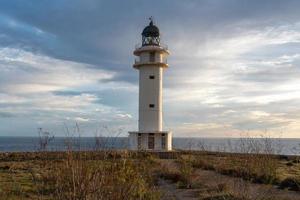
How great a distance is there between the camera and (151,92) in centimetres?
3419

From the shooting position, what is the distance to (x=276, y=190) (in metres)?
10.9

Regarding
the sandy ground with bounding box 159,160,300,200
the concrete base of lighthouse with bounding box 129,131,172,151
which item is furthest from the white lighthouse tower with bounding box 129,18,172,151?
the sandy ground with bounding box 159,160,300,200

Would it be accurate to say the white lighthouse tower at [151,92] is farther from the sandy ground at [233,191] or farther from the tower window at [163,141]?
the sandy ground at [233,191]

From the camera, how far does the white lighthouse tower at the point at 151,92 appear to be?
33.1 meters

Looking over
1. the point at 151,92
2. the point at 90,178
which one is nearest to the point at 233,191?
the point at 90,178

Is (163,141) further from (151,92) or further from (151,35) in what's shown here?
(151,35)

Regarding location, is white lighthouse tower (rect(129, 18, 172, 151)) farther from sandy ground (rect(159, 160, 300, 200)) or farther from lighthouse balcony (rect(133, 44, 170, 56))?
sandy ground (rect(159, 160, 300, 200))

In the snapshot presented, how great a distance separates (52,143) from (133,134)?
2724 centimetres

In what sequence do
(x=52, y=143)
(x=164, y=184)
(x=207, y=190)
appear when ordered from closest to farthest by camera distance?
(x=52, y=143), (x=207, y=190), (x=164, y=184)

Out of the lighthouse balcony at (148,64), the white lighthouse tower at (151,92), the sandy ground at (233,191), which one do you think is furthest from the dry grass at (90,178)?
the lighthouse balcony at (148,64)

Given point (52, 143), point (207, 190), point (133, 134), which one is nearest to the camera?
point (52, 143)

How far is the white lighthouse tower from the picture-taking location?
33.1 metres

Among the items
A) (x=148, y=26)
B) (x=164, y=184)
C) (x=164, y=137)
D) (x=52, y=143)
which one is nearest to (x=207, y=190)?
(x=164, y=184)

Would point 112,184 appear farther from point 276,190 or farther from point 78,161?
point 276,190
